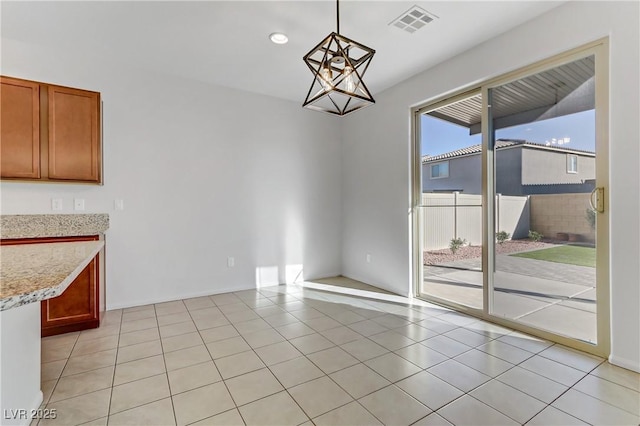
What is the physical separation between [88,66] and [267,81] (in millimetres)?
1973

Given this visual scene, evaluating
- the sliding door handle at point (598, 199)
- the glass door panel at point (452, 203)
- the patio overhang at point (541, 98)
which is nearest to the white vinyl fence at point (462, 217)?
the glass door panel at point (452, 203)

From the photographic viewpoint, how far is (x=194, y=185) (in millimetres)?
3918

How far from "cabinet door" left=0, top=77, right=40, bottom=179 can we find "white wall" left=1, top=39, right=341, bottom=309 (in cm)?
31

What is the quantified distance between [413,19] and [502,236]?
7.34 ft

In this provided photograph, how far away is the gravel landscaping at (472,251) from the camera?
114 inches

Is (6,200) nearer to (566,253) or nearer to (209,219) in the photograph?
(209,219)

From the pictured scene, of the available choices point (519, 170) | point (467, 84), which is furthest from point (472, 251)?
point (467, 84)

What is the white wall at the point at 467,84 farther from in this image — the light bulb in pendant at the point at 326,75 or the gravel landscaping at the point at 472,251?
the light bulb in pendant at the point at 326,75

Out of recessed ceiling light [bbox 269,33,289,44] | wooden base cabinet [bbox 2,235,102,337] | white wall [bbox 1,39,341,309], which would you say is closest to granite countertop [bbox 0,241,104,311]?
wooden base cabinet [bbox 2,235,102,337]

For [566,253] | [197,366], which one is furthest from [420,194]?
[197,366]

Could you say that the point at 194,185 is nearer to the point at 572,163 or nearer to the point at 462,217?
the point at 462,217

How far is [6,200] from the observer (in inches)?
116

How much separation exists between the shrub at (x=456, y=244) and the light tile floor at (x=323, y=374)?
2.64 ft

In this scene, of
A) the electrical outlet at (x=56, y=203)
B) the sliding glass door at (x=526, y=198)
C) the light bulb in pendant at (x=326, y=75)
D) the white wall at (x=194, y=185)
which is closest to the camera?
the light bulb in pendant at (x=326, y=75)
